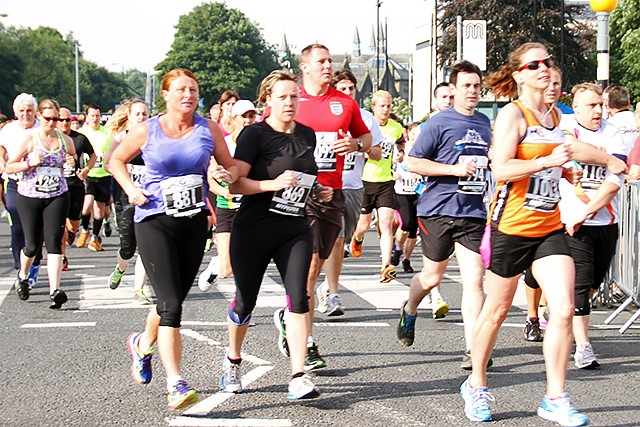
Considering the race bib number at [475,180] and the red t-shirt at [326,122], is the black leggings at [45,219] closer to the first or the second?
the red t-shirt at [326,122]

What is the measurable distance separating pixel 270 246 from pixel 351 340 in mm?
2141

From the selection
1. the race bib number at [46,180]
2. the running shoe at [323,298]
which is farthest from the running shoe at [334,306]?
the race bib number at [46,180]

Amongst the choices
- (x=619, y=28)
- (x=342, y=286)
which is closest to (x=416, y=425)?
(x=342, y=286)

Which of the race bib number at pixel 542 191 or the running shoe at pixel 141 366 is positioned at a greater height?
the race bib number at pixel 542 191

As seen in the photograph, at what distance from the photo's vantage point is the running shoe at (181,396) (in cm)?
574

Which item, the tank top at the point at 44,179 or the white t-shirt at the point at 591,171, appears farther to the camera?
the tank top at the point at 44,179

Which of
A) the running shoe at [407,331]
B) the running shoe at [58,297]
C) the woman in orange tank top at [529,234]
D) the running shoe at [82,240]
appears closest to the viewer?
the woman in orange tank top at [529,234]

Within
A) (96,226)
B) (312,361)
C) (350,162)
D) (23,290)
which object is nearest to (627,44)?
(96,226)

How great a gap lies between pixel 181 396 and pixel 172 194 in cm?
113

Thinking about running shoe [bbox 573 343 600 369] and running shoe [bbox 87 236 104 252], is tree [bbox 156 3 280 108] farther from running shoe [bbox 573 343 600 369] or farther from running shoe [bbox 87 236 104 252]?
running shoe [bbox 573 343 600 369]

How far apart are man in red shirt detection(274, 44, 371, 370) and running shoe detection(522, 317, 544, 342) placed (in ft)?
6.14

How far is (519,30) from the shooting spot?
5625 cm

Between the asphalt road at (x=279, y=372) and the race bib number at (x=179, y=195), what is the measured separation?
3.66 feet

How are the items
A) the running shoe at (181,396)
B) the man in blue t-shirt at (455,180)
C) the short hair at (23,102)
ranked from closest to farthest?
the running shoe at (181,396)
the man in blue t-shirt at (455,180)
the short hair at (23,102)
